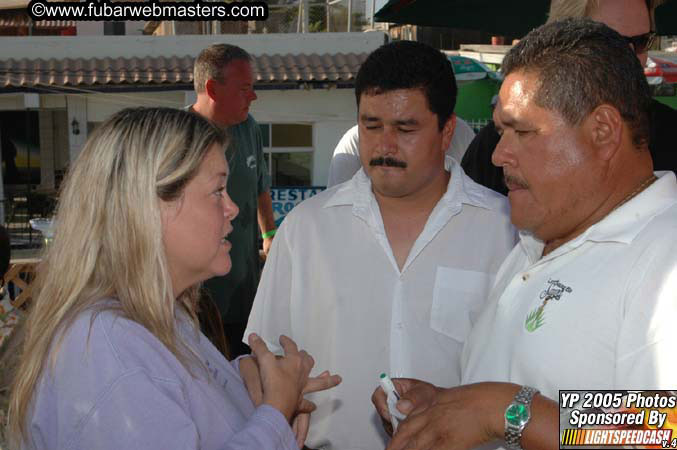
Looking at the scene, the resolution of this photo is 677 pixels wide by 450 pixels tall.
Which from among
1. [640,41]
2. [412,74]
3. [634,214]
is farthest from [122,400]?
[640,41]

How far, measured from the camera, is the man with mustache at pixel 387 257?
109 inches

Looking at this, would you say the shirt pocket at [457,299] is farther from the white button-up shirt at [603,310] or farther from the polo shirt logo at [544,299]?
the polo shirt logo at [544,299]

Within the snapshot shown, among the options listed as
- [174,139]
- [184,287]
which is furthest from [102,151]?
[184,287]

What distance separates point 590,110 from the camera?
1.80 metres

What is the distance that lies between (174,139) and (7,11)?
18.6 meters

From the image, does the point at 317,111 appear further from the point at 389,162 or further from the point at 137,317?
the point at 137,317

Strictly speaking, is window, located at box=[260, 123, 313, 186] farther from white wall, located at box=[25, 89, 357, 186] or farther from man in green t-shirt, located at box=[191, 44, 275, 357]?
man in green t-shirt, located at box=[191, 44, 275, 357]

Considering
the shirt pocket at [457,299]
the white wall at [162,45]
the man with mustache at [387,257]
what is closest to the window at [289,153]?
the white wall at [162,45]

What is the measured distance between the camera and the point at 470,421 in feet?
5.83

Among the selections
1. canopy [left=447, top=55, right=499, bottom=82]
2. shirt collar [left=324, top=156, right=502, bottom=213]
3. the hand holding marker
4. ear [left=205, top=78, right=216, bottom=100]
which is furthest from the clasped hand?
canopy [left=447, top=55, right=499, bottom=82]

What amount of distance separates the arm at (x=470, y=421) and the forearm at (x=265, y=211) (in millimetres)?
3903

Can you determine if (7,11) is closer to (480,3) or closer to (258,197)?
(258,197)

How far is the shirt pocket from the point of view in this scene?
9.02 ft

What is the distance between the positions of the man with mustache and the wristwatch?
3.30 ft
